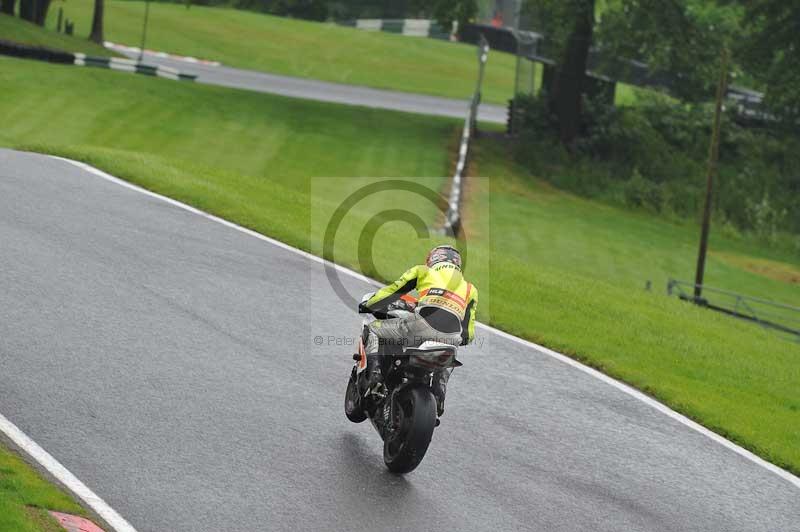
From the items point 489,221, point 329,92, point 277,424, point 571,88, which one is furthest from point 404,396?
point 329,92

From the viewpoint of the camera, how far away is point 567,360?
14648mm

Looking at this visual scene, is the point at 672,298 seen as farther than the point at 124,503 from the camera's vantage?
Yes

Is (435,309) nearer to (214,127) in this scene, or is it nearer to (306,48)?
(214,127)

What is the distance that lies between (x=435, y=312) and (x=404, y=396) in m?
0.77

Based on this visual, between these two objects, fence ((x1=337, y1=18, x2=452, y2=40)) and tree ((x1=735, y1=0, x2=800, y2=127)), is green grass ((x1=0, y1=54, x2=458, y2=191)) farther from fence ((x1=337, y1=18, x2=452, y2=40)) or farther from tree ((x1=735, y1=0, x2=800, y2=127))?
fence ((x1=337, y1=18, x2=452, y2=40))

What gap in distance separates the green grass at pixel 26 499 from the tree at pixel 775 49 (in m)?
35.1

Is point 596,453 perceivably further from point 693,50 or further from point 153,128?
point 693,50

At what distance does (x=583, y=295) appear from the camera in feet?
60.1

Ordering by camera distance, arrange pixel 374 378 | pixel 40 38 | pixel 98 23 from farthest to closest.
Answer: pixel 98 23, pixel 40 38, pixel 374 378

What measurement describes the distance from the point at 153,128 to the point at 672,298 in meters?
17.9

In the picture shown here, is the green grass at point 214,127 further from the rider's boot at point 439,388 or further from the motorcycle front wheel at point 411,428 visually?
the motorcycle front wheel at point 411,428

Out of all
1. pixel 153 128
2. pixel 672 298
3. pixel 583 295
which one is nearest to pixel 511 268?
pixel 583 295

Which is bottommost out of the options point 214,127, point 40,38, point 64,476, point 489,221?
point 489,221

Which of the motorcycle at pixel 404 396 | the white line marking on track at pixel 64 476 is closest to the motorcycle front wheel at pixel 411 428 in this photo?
the motorcycle at pixel 404 396
